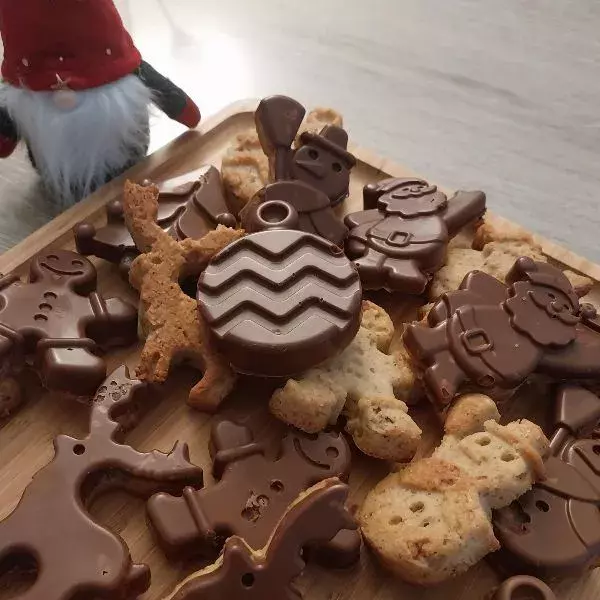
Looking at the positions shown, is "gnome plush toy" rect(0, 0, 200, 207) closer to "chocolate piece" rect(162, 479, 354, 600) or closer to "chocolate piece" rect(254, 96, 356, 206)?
"chocolate piece" rect(254, 96, 356, 206)

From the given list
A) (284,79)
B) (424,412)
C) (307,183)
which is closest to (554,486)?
(424,412)

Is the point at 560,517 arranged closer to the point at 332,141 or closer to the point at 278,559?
the point at 278,559

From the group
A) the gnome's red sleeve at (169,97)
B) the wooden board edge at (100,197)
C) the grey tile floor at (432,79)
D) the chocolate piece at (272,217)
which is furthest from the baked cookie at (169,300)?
the grey tile floor at (432,79)

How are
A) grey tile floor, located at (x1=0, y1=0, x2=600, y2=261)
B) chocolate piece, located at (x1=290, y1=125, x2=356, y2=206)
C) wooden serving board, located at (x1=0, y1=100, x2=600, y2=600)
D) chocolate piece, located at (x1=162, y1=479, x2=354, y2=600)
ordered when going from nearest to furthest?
chocolate piece, located at (x1=162, y1=479, x2=354, y2=600), wooden serving board, located at (x1=0, y1=100, x2=600, y2=600), chocolate piece, located at (x1=290, y1=125, x2=356, y2=206), grey tile floor, located at (x1=0, y1=0, x2=600, y2=261)

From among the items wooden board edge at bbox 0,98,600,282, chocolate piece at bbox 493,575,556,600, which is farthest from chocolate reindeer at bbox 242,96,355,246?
chocolate piece at bbox 493,575,556,600

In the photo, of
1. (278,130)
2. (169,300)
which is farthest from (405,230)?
(169,300)

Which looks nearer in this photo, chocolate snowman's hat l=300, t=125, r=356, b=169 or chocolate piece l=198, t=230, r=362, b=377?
chocolate piece l=198, t=230, r=362, b=377

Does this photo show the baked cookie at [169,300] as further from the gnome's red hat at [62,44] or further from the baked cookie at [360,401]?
the gnome's red hat at [62,44]
